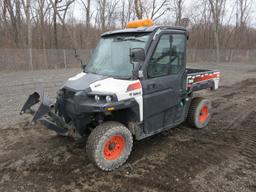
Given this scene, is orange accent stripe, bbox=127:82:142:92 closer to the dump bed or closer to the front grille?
the front grille

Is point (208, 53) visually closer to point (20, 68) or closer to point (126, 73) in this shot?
point (20, 68)

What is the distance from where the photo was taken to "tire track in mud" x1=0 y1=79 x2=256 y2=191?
2988 millimetres

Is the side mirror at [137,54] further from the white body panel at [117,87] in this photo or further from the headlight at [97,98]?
the headlight at [97,98]

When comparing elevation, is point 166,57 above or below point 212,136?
above

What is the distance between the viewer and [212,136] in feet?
15.1

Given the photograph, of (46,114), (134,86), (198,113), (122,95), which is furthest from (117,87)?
(198,113)

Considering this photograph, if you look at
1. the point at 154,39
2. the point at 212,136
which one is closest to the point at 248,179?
the point at 212,136

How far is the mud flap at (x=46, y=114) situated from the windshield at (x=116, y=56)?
3.40ft

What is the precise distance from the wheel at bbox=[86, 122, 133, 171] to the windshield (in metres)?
0.89

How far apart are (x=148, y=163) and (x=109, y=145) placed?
0.74 meters

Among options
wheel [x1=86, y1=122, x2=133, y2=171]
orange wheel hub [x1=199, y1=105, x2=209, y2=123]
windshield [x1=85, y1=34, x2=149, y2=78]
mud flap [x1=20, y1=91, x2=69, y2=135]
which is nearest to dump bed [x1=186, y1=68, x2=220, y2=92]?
orange wheel hub [x1=199, y1=105, x2=209, y2=123]

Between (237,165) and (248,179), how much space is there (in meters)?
0.37

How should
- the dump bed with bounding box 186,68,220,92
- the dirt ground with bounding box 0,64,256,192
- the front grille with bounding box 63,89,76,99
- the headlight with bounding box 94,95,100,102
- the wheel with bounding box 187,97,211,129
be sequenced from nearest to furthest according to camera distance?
the dirt ground with bounding box 0,64,256,192, the headlight with bounding box 94,95,100,102, the front grille with bounding box 63,89,76,99, the dump bed with bounding box 186,68,220,92, the wheel with bounding box 187,97,211,129

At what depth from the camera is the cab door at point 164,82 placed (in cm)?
361
